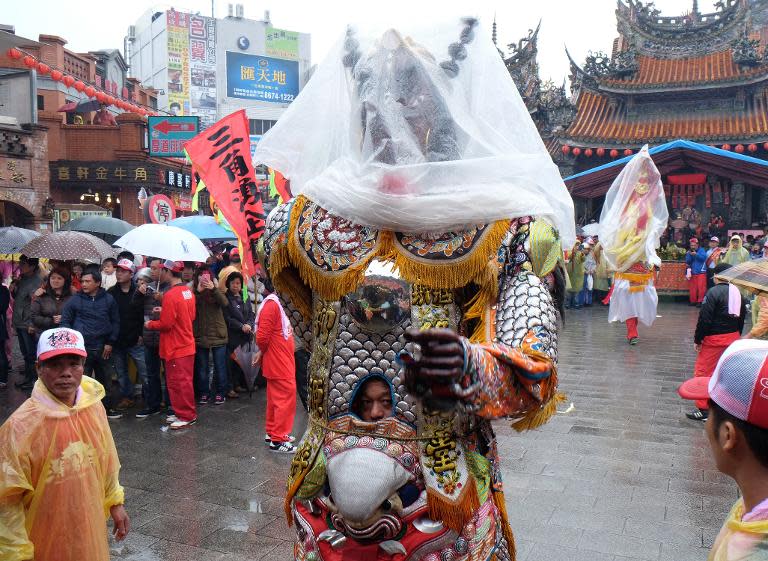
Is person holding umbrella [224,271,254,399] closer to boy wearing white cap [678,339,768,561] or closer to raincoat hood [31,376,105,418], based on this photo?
raincoat hood [31,376,105,418]

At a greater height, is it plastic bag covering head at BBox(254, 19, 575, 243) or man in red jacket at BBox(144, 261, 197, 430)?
plastic bag covering head at BBox(254, 19, 575, 243)

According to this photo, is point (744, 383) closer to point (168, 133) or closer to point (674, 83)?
point (168, 133)

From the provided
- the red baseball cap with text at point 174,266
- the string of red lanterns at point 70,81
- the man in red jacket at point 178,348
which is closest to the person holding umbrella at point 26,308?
the red baseball cap with text at point 174,266

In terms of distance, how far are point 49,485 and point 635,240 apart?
1063cm

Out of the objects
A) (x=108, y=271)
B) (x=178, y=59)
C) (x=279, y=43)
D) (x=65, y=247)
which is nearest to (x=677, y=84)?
(x=108, y=271)

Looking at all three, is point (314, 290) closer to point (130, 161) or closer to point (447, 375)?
point (447, 375)

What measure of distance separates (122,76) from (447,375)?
39.7 metres

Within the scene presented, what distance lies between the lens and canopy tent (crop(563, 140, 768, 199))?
18422mm

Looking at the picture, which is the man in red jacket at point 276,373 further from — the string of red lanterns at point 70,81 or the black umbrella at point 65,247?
the string of red lanterns at point 70,81

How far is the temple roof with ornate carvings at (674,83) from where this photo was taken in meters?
22.1

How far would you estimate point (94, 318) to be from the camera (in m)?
7.25

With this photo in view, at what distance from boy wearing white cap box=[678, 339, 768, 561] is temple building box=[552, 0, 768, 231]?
19352 millimetres

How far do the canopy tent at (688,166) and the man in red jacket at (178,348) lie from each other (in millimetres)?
14489

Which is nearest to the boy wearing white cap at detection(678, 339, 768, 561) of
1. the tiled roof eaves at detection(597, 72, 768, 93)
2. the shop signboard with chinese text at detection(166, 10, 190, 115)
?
the tiled roof eaves at detection(597, 72, 768, 93)
